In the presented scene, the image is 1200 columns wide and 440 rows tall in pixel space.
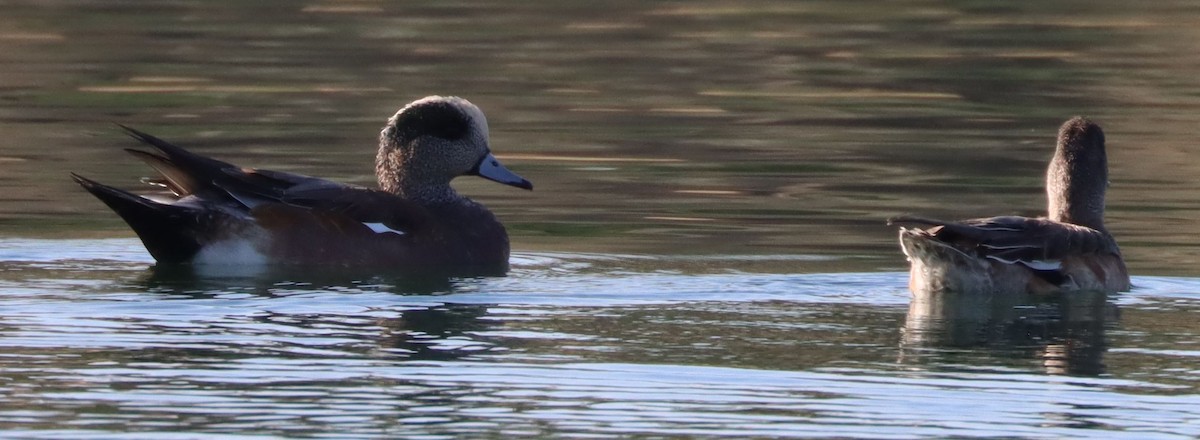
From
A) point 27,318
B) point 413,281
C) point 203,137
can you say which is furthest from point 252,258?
point 203,137

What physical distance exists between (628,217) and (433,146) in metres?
1.53

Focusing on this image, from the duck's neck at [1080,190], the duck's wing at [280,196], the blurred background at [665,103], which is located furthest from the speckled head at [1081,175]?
the duck's wing at [280,196]

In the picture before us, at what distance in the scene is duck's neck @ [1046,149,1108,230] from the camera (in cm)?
1089

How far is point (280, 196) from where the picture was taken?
1088 cm

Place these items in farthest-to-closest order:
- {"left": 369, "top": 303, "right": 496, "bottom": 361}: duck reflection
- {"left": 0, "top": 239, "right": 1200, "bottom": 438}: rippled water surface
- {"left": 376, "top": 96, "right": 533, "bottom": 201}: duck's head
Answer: {"left": 376, "top": 96, "right": 533, "bottom": 201}: duck's head, {"left": 369, "top": 303, "right": 496, "bottom": 361}: duck reflection, {"left": 0, "top": 239, "right": 1200, "bottom": 438}: rippled water surface

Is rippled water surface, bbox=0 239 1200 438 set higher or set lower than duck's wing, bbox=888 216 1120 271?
lower

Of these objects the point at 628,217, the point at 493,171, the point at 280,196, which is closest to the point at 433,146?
the point at 493,171

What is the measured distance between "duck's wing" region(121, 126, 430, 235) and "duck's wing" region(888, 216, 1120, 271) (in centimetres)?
278

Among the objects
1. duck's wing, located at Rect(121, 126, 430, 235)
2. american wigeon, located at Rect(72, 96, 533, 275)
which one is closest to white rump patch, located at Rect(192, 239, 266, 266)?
american wigeon, located at Rect(72, 96, 533, 275)

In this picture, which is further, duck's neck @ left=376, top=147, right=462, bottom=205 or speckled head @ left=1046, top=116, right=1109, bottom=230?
duck's neck @ left=376, top=147, right=462, bottom=205

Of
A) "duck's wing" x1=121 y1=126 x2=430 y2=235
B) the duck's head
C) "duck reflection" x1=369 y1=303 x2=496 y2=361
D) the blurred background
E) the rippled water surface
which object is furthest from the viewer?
the blurred background

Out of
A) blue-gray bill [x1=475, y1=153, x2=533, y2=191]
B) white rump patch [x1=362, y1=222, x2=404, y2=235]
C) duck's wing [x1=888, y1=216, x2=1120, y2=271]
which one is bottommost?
white rump patch [x1=362, y1=222, x2=404, y2=235]

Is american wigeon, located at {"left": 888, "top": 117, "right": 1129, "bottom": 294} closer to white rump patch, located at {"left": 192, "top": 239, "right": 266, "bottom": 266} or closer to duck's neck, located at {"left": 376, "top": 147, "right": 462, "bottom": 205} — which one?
duck's neck, located at {"left": 376, "top": 147, "right": 462, "bottom": 205}

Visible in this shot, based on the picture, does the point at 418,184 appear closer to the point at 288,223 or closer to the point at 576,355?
the point at 288,223
